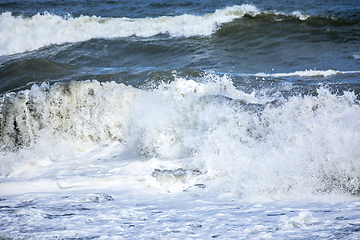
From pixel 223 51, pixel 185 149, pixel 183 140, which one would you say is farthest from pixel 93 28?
pixel 185 149

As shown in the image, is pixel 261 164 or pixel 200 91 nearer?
pixel 261 164

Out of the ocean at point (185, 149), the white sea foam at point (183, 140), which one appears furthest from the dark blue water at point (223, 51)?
the white sea foam at point (183, 140)

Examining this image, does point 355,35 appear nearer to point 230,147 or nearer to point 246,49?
point 246,49

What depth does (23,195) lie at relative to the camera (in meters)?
3.88

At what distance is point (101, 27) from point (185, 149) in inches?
415

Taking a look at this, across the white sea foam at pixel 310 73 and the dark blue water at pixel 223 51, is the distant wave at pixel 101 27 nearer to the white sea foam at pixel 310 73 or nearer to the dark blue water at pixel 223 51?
the dark blue water at pixel 223 51

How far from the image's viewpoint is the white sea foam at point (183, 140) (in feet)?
12.6

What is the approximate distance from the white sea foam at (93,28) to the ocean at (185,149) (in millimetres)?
3425

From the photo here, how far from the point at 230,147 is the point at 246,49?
23.4 ft

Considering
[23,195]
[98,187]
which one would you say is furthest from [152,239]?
[23,195]

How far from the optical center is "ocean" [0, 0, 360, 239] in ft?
10.2

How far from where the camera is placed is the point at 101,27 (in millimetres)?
14258

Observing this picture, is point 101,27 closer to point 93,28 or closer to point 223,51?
point 93,28

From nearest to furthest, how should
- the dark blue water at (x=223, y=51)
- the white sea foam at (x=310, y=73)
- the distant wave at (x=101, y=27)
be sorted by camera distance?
1. the white sea foam at (x=310, y=73)
2. the dark blue water at (x=223, y=51)
3. the distant wave at (x=101, y=27)
